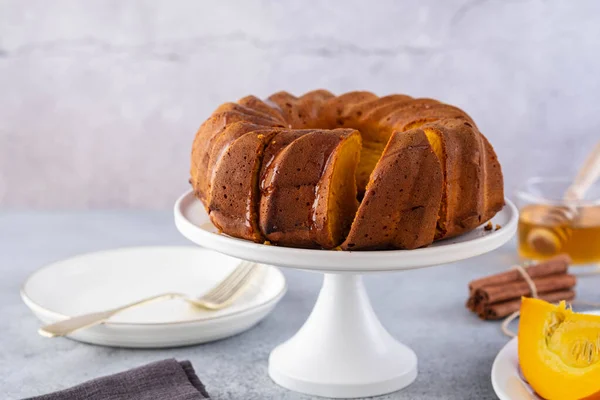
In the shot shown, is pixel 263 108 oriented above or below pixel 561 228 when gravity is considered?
above

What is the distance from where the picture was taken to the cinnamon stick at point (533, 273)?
159cm

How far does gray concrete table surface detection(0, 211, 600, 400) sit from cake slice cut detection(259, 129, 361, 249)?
277mm

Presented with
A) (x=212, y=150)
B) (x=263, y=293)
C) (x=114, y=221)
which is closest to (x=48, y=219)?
(x=114, y=221)

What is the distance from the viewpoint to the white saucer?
136 centimetres

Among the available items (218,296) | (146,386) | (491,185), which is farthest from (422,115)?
(146,386)

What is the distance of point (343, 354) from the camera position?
128 cm

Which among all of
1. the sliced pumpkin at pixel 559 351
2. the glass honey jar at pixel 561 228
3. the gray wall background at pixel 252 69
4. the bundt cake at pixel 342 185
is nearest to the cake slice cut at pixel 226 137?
the bundt cake at pixel 342 185

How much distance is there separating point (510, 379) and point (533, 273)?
50 cm

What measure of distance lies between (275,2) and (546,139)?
88 centimetres

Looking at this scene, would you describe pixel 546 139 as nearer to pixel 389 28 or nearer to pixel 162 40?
pixel 389 28

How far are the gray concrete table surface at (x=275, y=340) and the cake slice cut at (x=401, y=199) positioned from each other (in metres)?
0.28

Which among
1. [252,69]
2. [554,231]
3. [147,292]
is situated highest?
[252,69]

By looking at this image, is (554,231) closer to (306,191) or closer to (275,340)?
(275,340)

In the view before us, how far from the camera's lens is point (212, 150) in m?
1.25
